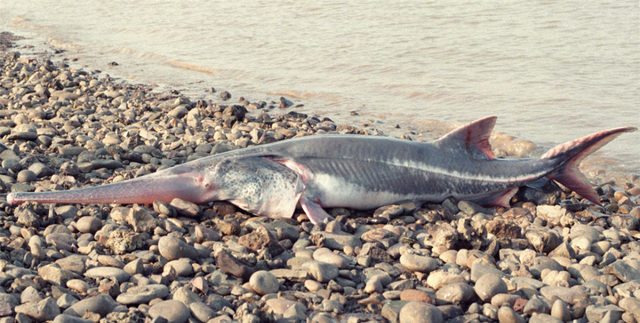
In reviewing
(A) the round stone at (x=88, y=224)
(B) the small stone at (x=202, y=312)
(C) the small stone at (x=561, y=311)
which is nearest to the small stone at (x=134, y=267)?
(B) the small stone at (x=202, y=312)

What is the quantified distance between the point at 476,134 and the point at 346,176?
139 cm

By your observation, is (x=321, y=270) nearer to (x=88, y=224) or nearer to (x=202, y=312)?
(x=202, y=312)

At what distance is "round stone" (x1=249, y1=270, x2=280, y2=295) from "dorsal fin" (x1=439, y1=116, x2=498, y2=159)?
2.80m

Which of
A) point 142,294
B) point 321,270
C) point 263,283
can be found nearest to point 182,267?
point 142,294

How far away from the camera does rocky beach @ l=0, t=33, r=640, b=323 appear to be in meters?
3.39

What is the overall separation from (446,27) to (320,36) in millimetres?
3655

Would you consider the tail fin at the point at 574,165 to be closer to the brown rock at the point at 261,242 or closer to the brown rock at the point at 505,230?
the brown rock at the point at 505,230

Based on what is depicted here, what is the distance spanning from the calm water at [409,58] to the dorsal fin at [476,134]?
2685 millimetres

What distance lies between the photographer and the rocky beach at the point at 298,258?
3387 mm

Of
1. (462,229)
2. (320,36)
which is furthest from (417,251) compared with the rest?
(320,36)

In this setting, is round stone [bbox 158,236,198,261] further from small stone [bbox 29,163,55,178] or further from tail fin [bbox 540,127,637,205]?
tail fin [bbox 540,127,637,205]

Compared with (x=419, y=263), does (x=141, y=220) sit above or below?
above

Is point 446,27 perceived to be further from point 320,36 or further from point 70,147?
point 70,147

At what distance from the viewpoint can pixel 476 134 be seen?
5.86 metres
